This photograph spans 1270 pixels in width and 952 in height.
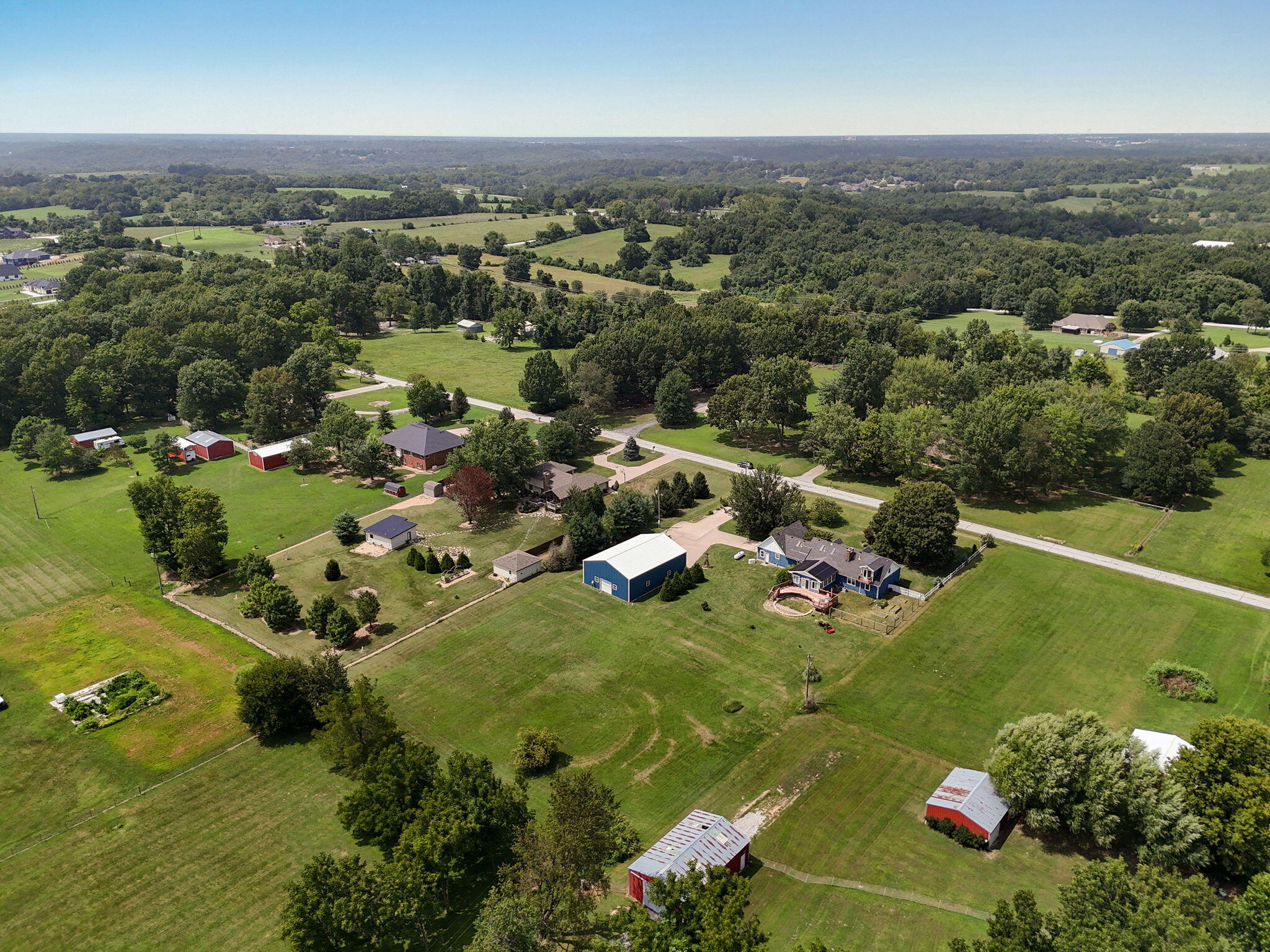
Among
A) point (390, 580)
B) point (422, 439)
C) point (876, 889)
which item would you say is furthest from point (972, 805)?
point (422, 439)

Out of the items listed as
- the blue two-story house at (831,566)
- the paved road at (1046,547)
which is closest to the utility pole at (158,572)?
the blue two-story house at (831,566)


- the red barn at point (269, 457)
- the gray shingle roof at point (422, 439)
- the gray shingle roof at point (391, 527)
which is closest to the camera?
the gray shingle roof at point (391, 527)

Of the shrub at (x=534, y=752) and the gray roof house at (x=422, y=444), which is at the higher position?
the gray roof house at (x=422, y=444)

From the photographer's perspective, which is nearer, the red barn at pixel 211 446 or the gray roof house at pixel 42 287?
the red barn at pixel 211 446

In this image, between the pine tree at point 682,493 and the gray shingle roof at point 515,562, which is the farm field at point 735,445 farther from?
the gray shingle roof at point 515,562

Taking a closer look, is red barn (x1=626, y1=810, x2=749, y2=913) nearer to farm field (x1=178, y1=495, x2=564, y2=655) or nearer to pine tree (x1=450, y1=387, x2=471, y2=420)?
farm field (x1=178, y1=495, x2=564, y2=655)

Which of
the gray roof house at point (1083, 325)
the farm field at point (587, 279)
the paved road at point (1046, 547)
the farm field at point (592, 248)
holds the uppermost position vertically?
the farm field at point (592, 248)

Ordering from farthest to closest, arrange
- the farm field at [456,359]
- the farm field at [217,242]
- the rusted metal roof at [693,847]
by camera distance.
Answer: the farm field at [217,242] < the farm field at [456,359] < the rusted metal roof at [693,847]
